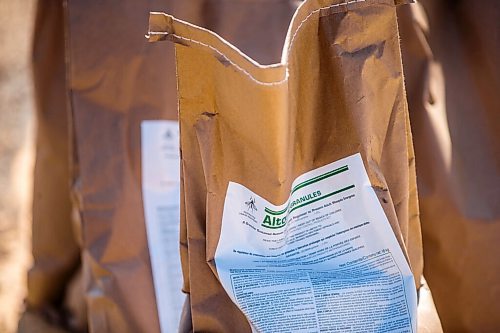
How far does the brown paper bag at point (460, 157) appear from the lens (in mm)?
835

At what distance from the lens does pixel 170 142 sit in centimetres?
92

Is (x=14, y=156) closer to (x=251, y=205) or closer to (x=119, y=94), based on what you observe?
(x=119, y=94)

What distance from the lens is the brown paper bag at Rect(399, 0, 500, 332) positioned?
83 cm

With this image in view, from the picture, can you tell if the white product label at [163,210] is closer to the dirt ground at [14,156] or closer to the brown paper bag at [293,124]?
the brown paper bag at [293,124]

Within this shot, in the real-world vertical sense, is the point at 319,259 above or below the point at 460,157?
below

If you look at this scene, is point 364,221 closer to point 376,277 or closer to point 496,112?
A: point 376,277

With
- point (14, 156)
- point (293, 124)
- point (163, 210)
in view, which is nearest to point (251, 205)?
point (293, 124)

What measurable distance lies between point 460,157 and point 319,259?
0.31m

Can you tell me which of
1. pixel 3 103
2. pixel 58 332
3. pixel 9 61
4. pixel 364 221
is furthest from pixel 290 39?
pixel 9 61

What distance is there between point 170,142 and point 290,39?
1.24ft

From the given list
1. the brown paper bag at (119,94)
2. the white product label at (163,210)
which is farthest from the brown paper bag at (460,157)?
the white product label at (163,210)

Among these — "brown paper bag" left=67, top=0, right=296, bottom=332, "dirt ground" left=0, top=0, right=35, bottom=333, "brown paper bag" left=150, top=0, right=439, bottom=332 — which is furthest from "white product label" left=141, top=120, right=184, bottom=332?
"dirt ground" left=0, top=0, right=35, bottom=333

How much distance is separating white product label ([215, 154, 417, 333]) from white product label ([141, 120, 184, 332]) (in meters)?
0.28

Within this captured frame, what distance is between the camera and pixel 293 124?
2.01 ft
